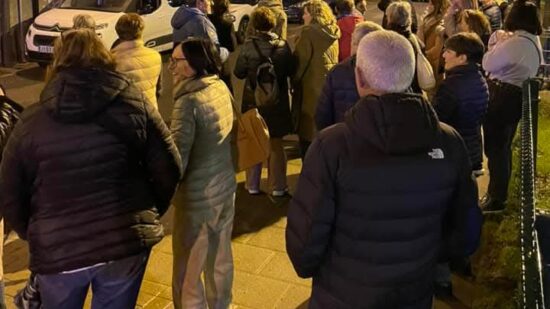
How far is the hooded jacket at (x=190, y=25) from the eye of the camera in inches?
285

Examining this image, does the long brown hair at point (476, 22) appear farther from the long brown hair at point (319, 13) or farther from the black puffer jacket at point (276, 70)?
the black puffer jacket at point (276, 70)

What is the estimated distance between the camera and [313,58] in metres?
6.34

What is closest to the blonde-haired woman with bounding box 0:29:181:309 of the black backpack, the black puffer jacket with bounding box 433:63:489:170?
the black puffer jacket with bounding box 433:63:489:170

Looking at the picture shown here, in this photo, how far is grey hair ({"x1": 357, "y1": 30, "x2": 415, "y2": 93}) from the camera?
2.65 m

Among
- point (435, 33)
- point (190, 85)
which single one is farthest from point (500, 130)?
point (190, 85)

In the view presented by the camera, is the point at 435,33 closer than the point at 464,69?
No

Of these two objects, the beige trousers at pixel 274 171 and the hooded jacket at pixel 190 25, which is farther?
the hooded jacket at pixel 190 25

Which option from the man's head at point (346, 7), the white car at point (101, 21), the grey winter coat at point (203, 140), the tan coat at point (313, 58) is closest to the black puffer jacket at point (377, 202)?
the grey winter coat at point (203, 140)

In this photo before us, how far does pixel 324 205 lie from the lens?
2.61m

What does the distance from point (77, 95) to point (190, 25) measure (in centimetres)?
453

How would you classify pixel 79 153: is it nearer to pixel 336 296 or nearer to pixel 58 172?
pixel 58 172

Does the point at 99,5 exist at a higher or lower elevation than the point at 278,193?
lower

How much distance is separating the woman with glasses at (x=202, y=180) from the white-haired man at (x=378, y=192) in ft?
4.34

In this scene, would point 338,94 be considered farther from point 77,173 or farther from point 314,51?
point 77,173
